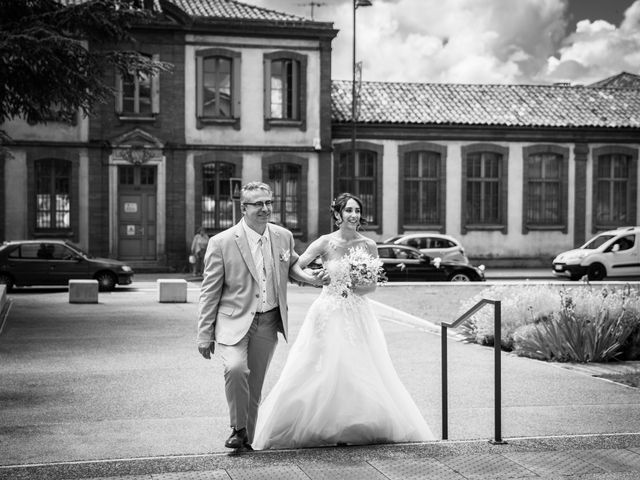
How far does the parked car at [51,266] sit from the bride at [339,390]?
1706 cm

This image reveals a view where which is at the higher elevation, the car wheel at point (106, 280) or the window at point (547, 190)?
the window at point (547, 190)

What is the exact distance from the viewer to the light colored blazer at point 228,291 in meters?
6.38

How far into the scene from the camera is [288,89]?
1278 inches

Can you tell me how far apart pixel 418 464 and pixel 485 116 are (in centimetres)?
3033

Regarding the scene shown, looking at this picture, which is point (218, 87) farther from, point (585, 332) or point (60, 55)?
point (585, 332)

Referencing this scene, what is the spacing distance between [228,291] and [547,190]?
1214 inches

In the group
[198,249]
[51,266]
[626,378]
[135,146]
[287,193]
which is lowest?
[626,378]

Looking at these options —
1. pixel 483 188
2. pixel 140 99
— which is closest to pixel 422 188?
pixel 483 188

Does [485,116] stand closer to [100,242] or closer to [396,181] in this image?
[396,181]

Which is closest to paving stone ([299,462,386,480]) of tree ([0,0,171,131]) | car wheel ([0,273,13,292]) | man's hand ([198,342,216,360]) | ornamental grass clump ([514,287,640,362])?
man's hand ([198,342,216,360])

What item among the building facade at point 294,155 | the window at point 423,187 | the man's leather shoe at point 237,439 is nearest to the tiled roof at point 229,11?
the building facade at point 294,155

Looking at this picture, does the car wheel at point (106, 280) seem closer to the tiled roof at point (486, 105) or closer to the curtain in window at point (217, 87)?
the curtain in window at point (217, 87)

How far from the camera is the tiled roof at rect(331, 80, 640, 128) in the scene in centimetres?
3428

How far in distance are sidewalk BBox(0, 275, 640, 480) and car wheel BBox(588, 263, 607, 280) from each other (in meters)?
15.9
